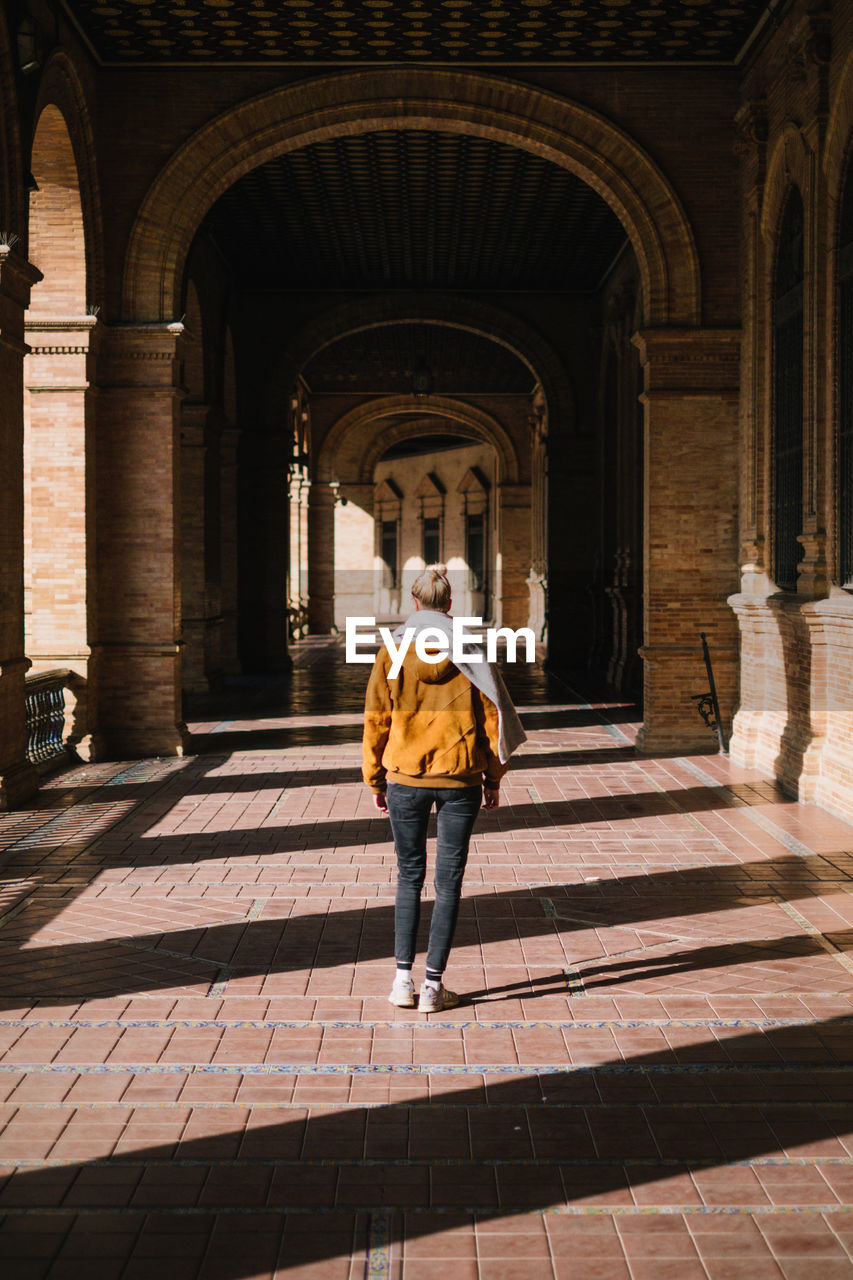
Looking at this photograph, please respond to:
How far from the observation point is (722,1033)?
5227mm

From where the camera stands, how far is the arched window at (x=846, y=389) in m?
9.92

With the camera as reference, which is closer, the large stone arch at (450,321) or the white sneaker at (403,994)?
the white sneaker at (403,994)

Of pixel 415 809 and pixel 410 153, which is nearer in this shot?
pixel 415 809

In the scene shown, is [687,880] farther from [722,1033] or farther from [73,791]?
[73,791]

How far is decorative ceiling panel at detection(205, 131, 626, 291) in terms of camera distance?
15695 millimetres

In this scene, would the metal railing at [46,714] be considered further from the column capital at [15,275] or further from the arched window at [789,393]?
the arched window at [789,393]

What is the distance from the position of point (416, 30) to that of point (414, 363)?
61.2 feet

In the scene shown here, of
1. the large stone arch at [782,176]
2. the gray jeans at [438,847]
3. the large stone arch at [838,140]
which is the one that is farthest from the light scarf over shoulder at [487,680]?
the large stone arch at [782,176]

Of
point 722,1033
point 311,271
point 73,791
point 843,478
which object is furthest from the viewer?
point 311,271

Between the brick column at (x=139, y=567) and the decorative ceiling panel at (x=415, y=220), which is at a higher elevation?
the decorative ceiling panel at (x=415, y=220)

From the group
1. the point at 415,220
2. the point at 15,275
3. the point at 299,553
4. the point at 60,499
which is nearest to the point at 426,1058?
the point at 15,275

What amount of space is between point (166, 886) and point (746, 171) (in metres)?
8.75

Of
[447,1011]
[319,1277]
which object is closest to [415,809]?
[447,1011]

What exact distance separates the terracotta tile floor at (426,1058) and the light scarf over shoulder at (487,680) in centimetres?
111
